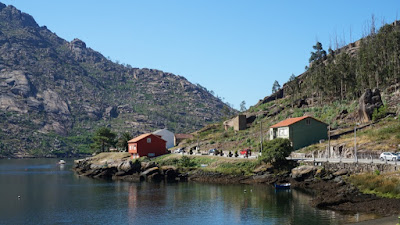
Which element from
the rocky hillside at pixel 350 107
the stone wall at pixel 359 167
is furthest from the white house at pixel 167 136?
the stone wall at pixel 359 167

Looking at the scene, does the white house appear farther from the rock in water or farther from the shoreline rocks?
the rock in water

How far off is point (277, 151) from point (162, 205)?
1142 inches

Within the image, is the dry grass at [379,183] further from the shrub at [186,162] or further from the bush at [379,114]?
the shrub at [186,162]

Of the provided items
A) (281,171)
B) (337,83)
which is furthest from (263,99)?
(281,171)

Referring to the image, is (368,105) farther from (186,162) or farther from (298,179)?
(186,162)

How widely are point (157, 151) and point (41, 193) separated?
157 feet

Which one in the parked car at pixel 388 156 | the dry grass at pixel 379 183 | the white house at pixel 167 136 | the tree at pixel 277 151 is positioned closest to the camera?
the dry grass at pixel 379 183

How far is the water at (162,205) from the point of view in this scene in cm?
5041

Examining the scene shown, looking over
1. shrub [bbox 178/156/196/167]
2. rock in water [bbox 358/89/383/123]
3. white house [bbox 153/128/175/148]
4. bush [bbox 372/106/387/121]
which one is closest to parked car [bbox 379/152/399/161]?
bush [bbox 372/106/387/121]

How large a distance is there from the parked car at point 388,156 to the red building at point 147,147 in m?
69.7

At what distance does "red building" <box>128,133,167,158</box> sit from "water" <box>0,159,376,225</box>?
35.5 meters

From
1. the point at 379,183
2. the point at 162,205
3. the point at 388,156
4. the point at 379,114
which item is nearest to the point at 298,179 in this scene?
the point at 388,156

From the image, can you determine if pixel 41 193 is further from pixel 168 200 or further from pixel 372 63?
pixel 372 63

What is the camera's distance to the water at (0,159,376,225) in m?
50.4
